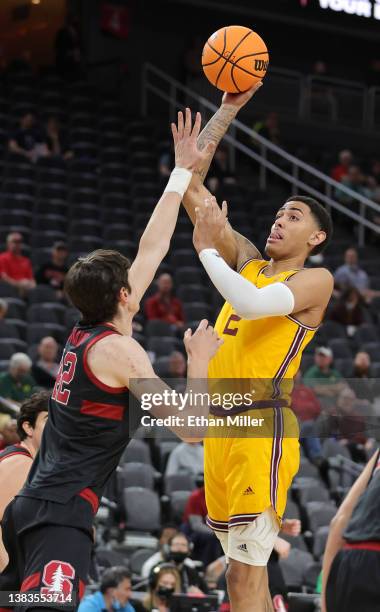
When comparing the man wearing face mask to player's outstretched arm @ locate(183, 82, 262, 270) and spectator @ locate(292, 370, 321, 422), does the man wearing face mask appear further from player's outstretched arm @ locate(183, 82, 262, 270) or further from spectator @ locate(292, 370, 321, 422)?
player's outstretched arm @ locate(183, 82, 262, 270)

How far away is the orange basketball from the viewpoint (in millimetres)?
5922

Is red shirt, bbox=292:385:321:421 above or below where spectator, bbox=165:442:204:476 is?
above

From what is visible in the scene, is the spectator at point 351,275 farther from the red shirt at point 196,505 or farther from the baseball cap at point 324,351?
the red shirt at point 196,505

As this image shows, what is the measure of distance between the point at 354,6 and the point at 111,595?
37.7 feet

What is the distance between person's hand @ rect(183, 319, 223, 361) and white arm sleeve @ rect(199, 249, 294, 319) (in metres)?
0.70

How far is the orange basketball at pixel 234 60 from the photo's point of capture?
19.4 feet

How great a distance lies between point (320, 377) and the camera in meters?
13.2

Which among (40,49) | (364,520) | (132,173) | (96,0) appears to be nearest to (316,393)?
(132,173)

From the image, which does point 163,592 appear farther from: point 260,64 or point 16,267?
point 16,267

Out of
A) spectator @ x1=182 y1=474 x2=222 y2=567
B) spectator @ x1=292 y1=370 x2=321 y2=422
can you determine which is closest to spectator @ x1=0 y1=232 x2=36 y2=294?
spectator @ x1=292 y1=370 x2=321 y2=422

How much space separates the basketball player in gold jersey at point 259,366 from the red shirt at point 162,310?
8225 millimetres

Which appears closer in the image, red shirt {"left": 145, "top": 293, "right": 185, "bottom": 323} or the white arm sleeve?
the white arm sleeve

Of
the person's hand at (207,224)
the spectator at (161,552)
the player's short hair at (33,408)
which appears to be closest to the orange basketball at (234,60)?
the person's hand at (207,224)

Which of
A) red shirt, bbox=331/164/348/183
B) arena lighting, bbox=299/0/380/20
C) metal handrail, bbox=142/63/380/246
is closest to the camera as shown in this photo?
arena lighting, bbox=299/0/380/20
